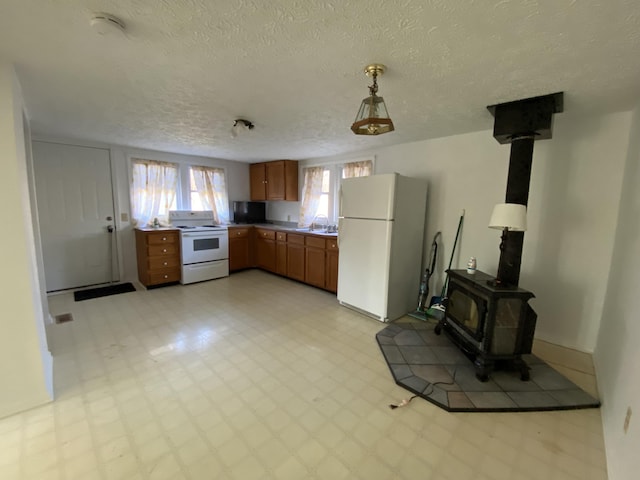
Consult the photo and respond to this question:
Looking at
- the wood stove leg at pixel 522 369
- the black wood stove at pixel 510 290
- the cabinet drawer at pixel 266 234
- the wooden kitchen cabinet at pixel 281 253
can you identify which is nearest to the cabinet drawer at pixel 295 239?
the wooden kitchen cabinet at pixel 281 253

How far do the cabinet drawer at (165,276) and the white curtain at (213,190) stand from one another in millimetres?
1260

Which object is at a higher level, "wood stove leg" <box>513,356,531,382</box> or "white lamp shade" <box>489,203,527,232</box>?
"white lamp shade" <box>489,203,527,232</box>

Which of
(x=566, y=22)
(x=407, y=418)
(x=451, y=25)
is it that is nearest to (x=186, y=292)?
(x=407, y=418)

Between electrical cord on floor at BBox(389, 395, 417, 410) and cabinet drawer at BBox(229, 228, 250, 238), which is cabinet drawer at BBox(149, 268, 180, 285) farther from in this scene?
electrical cord on floor at BBox(389, 395, 417, 410)

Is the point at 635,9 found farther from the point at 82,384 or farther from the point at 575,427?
the point at 82,384

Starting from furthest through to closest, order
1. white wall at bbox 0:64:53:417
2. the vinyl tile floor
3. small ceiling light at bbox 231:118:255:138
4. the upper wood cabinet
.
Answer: the upper wood cabinet, small ceiling light at bbox 231:118:255:138, white wall at bbox 0:64:53:417, the vinyl tile floor

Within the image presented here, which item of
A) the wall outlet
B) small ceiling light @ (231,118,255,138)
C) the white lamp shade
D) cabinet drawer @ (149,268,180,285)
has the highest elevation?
small ceiling light @ (231,118,255,138)

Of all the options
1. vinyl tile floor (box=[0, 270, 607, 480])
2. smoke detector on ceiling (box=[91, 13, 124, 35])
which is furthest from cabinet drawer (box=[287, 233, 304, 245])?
smoke detector on ceiling (box=[91, 13, 124, 35])

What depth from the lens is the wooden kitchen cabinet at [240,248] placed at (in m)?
4.93

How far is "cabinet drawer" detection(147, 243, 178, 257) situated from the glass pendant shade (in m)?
3.57

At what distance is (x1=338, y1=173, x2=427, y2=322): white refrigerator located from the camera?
9.71 feet

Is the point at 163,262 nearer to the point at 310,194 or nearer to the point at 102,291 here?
the point at 102,291

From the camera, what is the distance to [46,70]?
1754 millimetres

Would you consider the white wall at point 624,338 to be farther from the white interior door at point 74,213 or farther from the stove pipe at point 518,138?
the white interior door at point 74,213
